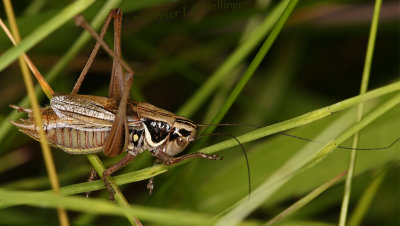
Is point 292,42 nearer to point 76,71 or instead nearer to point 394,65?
point 394,65

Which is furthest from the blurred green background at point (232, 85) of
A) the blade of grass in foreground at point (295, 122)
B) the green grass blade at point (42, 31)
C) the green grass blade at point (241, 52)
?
the green grass blade at point (42, 31)

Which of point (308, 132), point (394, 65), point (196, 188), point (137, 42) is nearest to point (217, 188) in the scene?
point (196, 188)

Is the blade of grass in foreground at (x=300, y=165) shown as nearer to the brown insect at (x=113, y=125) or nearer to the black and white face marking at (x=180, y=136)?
the brown insect at (x=113, y=125)

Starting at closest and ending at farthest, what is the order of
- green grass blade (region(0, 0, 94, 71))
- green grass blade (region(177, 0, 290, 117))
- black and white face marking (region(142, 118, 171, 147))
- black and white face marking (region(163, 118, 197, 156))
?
green grass blade (region(0, 0, 94, 71))
green grass blade (region(177, 0, 290, 117))
black and white face marking (region(163, 118, 197, 156))
black and white face marking (region(142, 118, 171, 147))

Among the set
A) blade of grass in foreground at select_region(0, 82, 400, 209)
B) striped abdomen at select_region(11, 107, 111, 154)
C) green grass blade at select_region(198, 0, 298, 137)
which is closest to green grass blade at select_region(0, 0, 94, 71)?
blade of grass in foreground at select_region(0, 82, 400, 209)

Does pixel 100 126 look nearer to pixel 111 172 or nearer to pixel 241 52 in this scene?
pixel 111 172

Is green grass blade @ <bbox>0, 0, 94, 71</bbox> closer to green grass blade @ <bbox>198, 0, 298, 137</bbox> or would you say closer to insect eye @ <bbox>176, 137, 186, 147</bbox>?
green grass blade @ <bbox>198, 0, 298, 137</bbox>

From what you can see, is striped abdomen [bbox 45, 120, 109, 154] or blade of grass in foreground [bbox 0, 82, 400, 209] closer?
blade of grass in foreground [bbox 0, 82, 400, 209]
